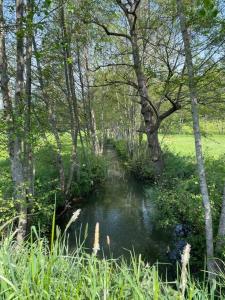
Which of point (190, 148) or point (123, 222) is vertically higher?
point (190, 148)

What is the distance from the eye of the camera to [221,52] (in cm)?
958

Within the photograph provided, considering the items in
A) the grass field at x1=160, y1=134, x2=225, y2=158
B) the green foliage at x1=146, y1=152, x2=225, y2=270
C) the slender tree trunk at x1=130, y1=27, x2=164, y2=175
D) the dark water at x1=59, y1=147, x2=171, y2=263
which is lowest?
the dark water at x1=59, y1=147, x2=171, y2=263

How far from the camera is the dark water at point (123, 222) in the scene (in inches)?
415

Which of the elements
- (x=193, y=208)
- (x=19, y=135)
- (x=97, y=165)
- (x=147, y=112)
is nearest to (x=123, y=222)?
(x=147, y=112)

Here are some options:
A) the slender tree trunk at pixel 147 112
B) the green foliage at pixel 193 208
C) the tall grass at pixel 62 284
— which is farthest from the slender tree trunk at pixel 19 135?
the tall grass at pixel 62 284

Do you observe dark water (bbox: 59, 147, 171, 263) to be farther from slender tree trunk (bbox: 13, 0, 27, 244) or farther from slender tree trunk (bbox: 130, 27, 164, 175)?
slender tree trunk (bbox: 130, 27, 164, 175)

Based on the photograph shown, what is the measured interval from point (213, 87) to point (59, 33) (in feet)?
27.5

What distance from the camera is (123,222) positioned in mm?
13586

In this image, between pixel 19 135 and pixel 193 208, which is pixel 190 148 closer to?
pixel 193 208

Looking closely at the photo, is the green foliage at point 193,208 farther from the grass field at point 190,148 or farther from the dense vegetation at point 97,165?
the grass field at point 190,148

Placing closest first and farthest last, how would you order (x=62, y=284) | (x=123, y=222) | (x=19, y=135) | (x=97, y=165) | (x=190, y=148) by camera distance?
(x=62, y=284)
(x=19, y=135)
(x=123, y=222)
(x=97, y=165)
(x=190, y=148)

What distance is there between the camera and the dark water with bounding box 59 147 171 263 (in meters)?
10.5

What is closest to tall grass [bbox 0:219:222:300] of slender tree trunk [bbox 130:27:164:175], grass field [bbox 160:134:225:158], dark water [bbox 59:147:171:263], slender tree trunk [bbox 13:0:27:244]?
dark water [bbox 59:147:171:263]

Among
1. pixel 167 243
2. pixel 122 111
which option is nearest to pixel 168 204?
pixel 167 243
